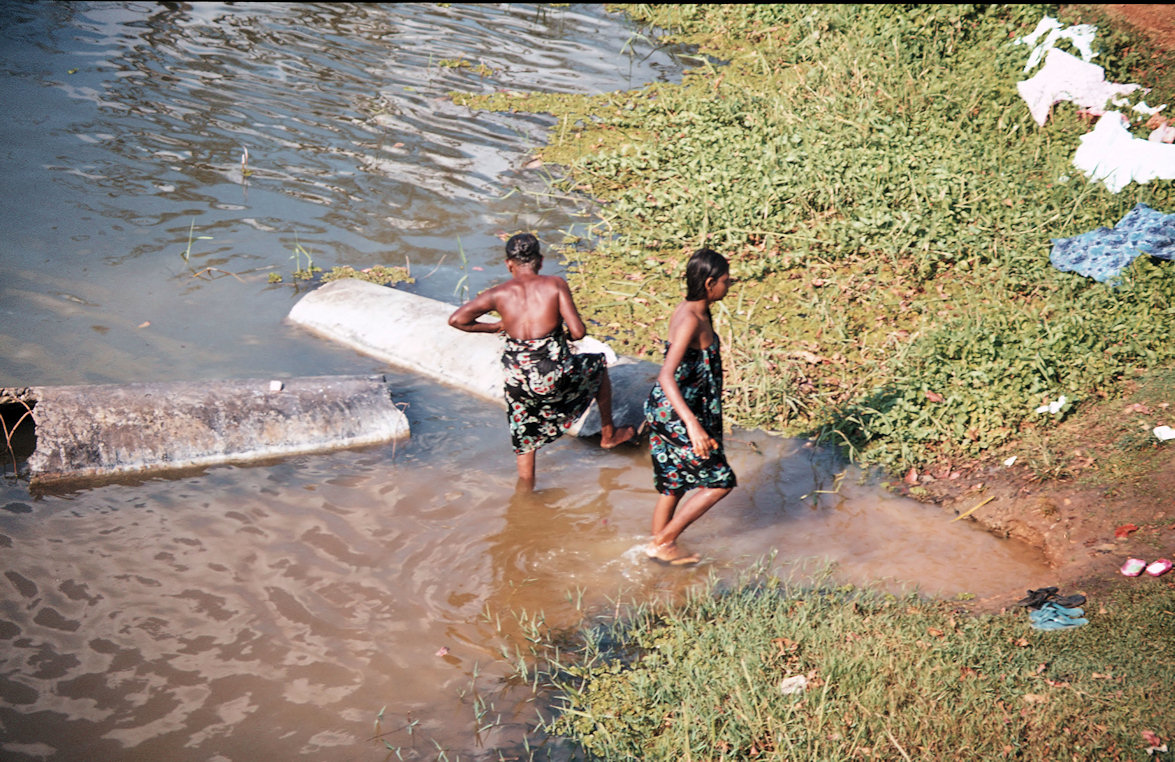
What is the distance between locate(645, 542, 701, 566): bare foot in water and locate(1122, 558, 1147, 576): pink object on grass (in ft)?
7.03

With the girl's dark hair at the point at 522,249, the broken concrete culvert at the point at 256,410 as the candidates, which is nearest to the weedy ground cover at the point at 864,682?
the girl's dark hair at the point at 522,249

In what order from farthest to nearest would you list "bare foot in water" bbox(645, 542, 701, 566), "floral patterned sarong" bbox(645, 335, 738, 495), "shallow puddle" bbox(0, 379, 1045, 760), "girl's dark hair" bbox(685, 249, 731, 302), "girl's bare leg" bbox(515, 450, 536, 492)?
"girl's bare leg" bbox(515, 450, 536, 492)
"bare foot in water" bbox(645, 542, 701, 566)
"floral patterned sarong" bbox(645, 335, 738, 495)
"girl's dark hair" bbox(685, 249, 731, 302)
"shallow puddle" bbox(0, 379, 1045, 760)

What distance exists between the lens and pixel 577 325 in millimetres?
4863

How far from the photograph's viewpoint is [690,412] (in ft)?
13.8

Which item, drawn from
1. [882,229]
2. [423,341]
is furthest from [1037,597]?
[423,341]

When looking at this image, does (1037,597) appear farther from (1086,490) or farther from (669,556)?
(669,556)

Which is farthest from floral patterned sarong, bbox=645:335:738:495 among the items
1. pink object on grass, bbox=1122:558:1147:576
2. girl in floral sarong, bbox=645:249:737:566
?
pink object on grass, bbox=1122:558:1147:576

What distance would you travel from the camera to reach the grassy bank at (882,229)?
18.6 ft

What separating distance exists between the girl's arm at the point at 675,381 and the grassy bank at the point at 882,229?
189cm

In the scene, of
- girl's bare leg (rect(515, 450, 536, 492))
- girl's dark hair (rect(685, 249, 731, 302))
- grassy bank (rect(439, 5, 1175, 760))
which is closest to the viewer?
grassy bank (rect(439, 5, 1175, 760))

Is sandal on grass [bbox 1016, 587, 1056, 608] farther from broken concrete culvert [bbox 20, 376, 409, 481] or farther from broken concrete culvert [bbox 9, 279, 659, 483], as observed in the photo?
broken concrete culvert [bbox 20, 376, 409, 481]

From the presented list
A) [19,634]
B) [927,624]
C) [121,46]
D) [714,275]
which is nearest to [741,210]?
[714,275]

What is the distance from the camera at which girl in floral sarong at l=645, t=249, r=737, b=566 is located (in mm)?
4125

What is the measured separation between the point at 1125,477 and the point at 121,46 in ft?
43.6
